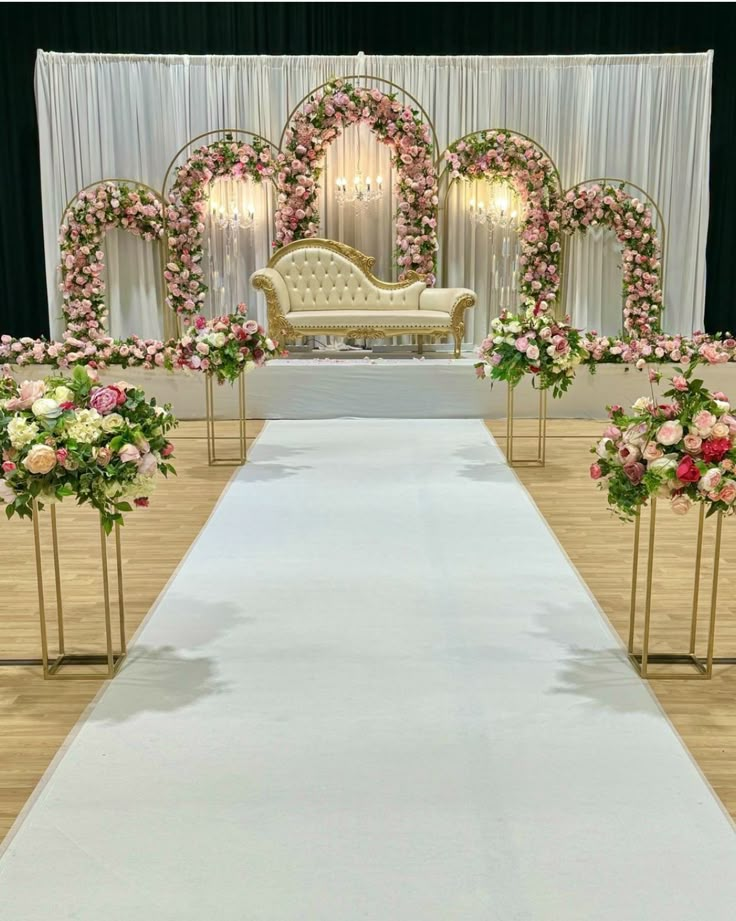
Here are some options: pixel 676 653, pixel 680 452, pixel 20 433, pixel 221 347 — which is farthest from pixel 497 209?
pixel 20 433

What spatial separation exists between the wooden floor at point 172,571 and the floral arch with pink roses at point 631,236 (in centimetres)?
404

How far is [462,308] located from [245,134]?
340 centimetres

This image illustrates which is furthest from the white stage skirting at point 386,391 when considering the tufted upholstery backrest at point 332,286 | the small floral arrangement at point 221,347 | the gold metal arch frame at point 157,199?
the gold metal arch frame at point 157,199

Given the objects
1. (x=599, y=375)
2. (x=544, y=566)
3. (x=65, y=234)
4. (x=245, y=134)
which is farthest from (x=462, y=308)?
(x=544, y=566)

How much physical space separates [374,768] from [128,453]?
1.30 meters

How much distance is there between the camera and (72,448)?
355 cm

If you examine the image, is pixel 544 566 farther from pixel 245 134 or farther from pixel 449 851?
pixel 245 134

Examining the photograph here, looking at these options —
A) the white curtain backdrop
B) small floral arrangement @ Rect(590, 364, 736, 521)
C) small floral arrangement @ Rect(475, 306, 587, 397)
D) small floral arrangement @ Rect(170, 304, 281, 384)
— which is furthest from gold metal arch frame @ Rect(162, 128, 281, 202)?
small floral arrangement @ Rect(590, 364, 736, 521)

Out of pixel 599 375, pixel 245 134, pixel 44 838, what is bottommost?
pixel 44 838

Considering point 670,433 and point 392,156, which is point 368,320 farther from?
point 670,433

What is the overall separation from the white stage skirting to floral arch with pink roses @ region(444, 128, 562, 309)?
2.35m

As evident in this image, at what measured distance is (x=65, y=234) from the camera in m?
11.7

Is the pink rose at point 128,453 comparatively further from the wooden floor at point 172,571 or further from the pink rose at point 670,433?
the pink rose at point 670,433

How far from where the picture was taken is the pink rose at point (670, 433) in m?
3.61
